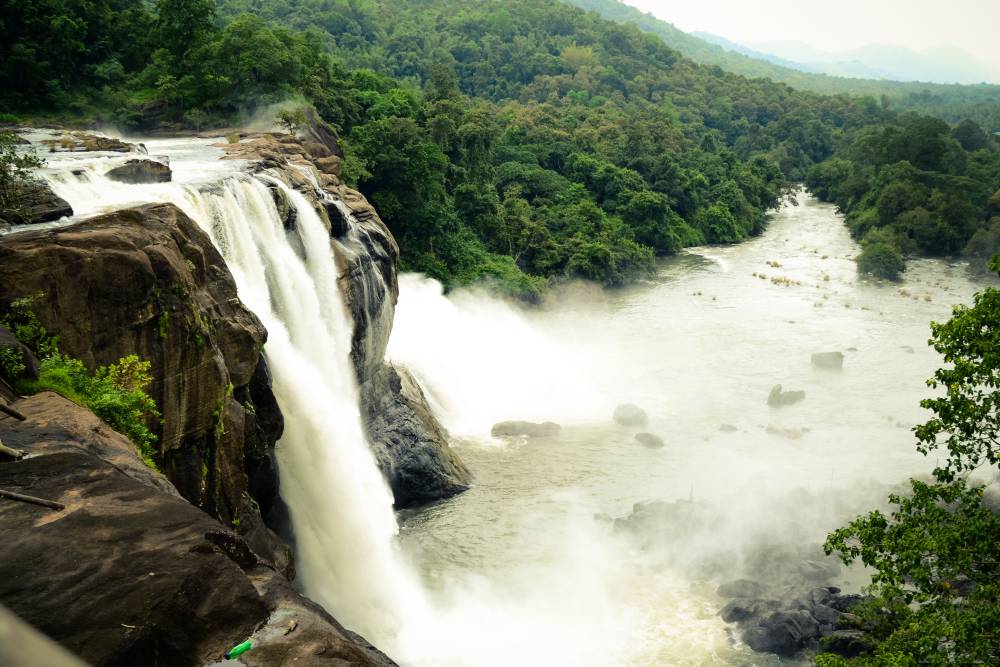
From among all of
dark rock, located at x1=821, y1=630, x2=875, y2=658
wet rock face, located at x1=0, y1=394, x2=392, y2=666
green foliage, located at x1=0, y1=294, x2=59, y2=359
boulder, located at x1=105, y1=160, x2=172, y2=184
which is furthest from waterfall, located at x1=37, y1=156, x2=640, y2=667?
wet rock face, located at x1=0, y1=394, x2=392, y2=666

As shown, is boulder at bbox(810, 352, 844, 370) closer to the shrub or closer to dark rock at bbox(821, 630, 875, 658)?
the shrub

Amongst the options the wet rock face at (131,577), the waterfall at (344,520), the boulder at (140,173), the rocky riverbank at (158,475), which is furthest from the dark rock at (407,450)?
the wet rock face at (131,577)

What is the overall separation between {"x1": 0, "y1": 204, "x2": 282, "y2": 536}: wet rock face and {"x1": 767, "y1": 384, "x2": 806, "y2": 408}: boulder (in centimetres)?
2308

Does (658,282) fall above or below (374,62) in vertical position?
below

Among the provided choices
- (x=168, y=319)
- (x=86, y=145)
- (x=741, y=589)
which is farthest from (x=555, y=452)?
(x=86, y=145)

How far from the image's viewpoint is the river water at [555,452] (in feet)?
57.4

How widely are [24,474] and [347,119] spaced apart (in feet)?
122

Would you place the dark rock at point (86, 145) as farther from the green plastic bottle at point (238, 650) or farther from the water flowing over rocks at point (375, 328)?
the green plastic bottle at point (238, 650)

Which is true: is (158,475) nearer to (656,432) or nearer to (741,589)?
(741,589)

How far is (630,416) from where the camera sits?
30000 mm

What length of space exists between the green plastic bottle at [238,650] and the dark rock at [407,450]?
619 inches

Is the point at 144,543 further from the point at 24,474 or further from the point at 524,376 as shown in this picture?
the point at 524,376

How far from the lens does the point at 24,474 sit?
26.3 feet

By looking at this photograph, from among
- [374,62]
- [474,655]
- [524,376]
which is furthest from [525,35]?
[474,655]
